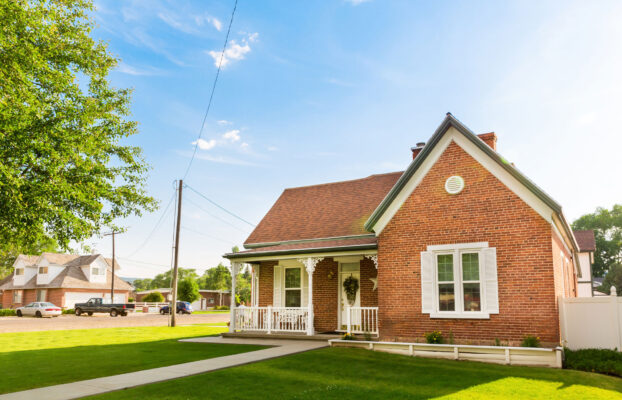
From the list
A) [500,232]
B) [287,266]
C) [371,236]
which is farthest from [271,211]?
[500,232]

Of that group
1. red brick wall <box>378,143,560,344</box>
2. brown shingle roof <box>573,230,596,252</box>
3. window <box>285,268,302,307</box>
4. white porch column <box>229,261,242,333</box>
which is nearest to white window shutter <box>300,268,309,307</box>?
window <box>285,268,302,307</box>

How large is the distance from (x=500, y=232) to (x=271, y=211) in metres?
12.4

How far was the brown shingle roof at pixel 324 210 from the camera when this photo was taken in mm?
19016

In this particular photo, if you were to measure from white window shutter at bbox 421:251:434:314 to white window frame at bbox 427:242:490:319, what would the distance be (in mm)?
94

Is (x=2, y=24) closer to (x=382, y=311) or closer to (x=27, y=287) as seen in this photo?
(x=382, y=311)

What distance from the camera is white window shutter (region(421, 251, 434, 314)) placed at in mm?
12852

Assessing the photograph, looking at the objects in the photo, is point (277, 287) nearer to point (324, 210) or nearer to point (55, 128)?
point (324, 210)

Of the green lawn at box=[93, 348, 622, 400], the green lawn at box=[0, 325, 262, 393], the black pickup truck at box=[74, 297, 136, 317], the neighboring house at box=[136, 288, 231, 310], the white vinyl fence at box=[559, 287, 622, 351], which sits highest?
the white vinyl fence at box=[559, 287, 622, 351]

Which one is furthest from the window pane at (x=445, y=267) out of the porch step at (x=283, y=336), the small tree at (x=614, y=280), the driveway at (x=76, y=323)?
the small tree at (x=614, y=280)

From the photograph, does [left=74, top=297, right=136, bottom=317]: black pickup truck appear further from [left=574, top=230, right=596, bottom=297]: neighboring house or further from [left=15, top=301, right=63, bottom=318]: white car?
[left=574, top=230, right=596, bottom=297]: neighboring house

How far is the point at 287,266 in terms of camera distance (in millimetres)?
19188

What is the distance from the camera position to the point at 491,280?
479 inches

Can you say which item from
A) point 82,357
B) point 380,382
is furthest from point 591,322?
point 82,357

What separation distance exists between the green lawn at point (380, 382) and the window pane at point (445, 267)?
2.36 meters
